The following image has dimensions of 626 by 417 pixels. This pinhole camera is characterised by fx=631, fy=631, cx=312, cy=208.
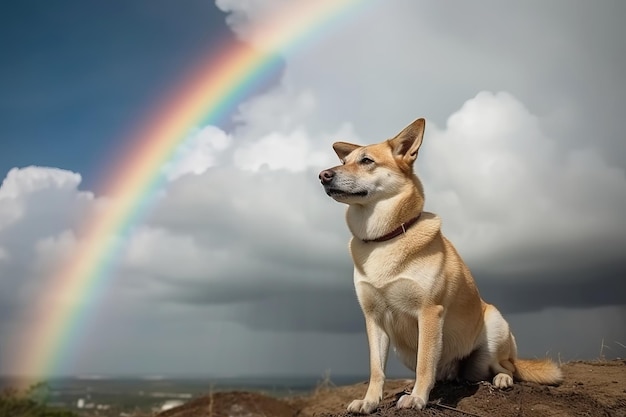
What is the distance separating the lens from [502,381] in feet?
25.4

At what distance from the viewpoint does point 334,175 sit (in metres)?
6.86

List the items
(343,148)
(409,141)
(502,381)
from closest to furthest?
(409,141) → (502,381) → (343,148)

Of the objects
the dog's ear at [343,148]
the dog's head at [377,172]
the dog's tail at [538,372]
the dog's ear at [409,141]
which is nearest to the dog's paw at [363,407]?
the dog's head at [377,172]

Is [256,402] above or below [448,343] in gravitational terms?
below

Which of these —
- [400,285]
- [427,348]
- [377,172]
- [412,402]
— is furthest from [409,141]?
[412,402]

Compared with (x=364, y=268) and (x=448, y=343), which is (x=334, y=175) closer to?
(x=364, y=268)

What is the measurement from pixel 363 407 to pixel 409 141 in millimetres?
3024

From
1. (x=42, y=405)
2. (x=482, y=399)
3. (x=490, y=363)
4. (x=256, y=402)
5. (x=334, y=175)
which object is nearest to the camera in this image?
(x=334, y=175)

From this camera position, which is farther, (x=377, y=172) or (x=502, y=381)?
(x=502, y=381)

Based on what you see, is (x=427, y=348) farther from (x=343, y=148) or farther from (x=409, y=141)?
(x=343, y=148)

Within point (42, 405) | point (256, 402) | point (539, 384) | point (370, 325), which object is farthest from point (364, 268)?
point (42, 405)

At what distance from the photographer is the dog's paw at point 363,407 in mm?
6719

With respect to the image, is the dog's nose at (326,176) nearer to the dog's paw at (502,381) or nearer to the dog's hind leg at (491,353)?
the dog's hind leg at (491,353)

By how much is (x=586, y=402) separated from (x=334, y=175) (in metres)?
4.15
